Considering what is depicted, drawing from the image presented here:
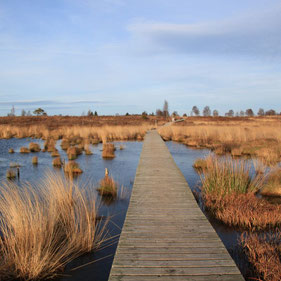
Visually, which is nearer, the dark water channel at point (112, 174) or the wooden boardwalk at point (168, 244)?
the wooden boardwalk at point (168, 244)

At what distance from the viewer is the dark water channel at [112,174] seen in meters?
4.11

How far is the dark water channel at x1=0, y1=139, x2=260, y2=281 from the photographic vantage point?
411 cm

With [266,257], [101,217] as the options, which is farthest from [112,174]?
[266,257]

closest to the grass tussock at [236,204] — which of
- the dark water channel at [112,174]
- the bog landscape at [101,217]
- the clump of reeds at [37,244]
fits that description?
the bog landscape at [101,217]

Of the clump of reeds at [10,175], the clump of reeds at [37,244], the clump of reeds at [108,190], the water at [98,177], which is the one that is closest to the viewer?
the clump of reeds at [37,244]

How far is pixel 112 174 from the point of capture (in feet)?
33.9

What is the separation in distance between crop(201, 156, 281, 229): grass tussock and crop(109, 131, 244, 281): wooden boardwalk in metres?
0.79

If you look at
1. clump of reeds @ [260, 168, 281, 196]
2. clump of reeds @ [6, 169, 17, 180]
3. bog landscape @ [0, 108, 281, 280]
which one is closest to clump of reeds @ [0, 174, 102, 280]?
bog landscape @ [0, 108, 281, 280]

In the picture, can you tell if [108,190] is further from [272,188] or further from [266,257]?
[266,257]

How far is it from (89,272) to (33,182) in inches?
226

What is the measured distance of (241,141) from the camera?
17.0m

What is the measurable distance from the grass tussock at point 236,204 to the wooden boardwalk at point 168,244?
789 millimetres

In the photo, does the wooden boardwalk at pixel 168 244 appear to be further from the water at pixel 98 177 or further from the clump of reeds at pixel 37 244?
the clump of reeds at pixel 37 244

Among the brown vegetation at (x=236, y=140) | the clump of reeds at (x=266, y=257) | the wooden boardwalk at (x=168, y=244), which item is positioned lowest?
the clump of reeds at (x=266, y=257)
